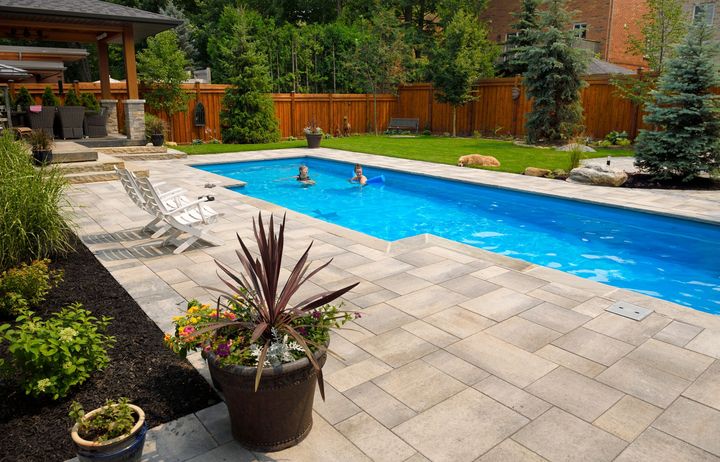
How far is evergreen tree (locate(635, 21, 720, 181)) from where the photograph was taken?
9.69 m

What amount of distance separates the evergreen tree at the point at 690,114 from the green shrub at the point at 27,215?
1010 cm

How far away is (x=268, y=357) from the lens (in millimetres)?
2318

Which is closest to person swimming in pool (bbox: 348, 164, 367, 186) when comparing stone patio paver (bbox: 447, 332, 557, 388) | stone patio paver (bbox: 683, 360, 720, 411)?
stone patio paver (bbox: 447, 332, 557, 388)

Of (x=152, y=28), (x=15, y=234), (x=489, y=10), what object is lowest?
(x=15, y=234)

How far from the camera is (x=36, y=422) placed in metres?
2.61

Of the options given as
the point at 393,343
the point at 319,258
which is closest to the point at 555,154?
the point at 319,258

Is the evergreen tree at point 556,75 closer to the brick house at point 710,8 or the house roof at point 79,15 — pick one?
the house roof at point 79,15

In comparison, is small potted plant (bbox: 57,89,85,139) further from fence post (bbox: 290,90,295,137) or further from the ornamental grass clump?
the ornamental grass clump

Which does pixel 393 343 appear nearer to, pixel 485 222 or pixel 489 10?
pixel 485 222

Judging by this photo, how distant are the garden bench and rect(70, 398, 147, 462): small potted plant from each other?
20.9 meters

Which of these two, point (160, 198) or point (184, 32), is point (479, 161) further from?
point (184, 32)

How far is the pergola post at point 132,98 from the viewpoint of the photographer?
1305cm

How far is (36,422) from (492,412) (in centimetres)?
233

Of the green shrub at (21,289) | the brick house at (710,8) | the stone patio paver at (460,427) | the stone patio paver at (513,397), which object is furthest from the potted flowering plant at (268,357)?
the brick house at (710,8)
